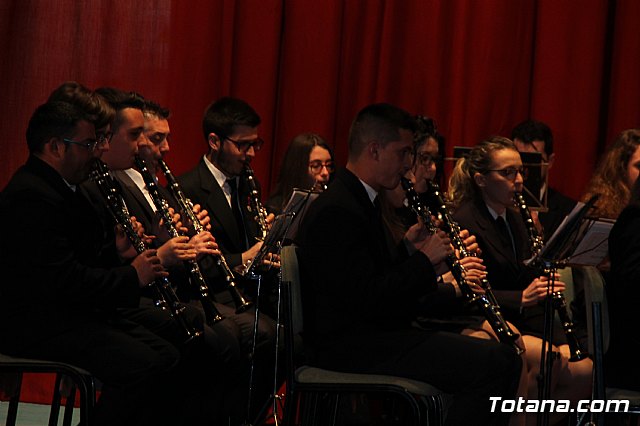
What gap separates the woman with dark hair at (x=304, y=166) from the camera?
600cm

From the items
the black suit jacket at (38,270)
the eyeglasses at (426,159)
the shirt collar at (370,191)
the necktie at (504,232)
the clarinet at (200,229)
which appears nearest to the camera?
the black suit jacket at (38,270)

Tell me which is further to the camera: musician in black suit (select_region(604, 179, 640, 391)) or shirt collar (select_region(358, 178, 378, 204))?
shirt collar (select_region(358, 178, 378, 204))

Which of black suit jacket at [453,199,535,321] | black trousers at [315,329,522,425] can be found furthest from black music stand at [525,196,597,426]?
black suit jacket at [453,199,535,321]

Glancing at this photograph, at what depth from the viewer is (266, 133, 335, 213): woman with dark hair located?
6000mm

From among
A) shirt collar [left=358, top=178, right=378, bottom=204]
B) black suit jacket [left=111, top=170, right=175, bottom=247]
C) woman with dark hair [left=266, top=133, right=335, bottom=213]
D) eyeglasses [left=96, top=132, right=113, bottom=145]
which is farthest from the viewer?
woman with dark hair [left=266, top=133, right=335, bottom=213]

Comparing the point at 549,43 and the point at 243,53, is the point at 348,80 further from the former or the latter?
the point at 549,43

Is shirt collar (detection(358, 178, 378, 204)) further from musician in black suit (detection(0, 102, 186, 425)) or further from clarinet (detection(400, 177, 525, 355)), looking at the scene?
musician in black suit (detection(0, 102, 186, 425))

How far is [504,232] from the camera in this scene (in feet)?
17.9

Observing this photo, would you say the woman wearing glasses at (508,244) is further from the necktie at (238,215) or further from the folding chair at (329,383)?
the folding chair at (329,383)

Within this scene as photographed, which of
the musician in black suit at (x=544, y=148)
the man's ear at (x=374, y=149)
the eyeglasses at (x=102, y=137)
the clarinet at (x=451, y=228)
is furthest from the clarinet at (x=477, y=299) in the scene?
the musician in black suit at (x=544, y=148)

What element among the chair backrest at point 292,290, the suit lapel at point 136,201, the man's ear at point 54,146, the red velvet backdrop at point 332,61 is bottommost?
the chair backrest at point 292,290

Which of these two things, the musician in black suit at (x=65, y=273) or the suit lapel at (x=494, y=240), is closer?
the musician in black suit at (x=65, y=273)

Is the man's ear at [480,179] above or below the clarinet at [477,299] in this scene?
above

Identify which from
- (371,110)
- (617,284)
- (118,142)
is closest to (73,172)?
(118,142)
